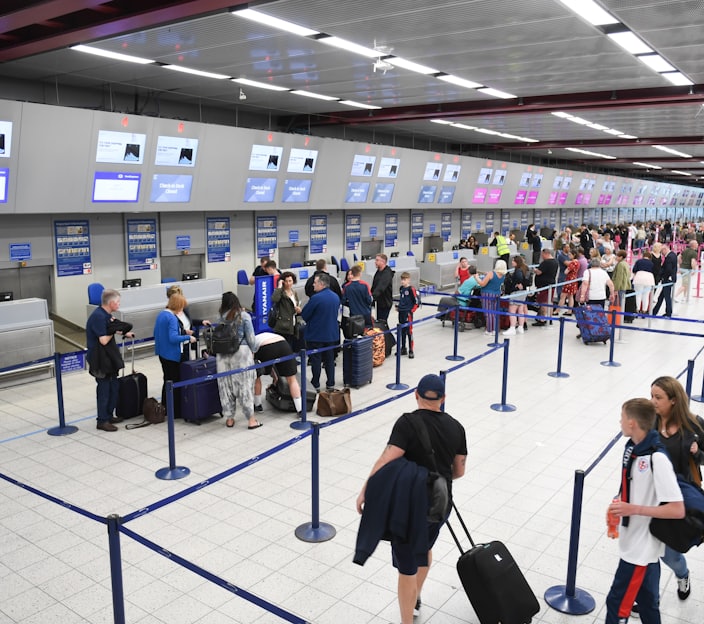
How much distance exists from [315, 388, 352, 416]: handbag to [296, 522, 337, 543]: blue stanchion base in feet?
8.45

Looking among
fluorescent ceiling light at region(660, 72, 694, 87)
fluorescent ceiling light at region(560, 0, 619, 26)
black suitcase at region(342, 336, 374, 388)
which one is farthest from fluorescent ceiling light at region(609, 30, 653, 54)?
black suitcase at region(342, 336, 374, 388)

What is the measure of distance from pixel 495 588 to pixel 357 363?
16.8ft

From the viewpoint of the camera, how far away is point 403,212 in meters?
18.6

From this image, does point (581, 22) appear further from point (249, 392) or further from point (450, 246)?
point (450, 246)

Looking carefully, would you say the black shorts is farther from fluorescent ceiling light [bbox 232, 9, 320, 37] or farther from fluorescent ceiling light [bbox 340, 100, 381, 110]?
fluorescent ceiling light [bbox 340, 100, 381, 110]

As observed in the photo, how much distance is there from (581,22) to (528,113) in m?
6.54

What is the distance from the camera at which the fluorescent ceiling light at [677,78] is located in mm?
8752

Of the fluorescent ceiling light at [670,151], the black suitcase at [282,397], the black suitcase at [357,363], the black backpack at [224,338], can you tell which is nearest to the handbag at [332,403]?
the black suitcase at [282,397]

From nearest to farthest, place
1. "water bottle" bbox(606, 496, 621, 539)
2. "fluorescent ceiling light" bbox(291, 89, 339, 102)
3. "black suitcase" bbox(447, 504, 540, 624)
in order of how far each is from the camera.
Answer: "water bottle" bbox(606, 496, 621, 539)
"black suitcase" bbox(447, 504, 540, 624)
"fluorescent ceiling light" bbox(291, 89, 339, 102)

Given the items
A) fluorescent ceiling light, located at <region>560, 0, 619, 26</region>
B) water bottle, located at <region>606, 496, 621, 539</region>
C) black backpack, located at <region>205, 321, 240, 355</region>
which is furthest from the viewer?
black backpack, located at <region>205, 321, 240, 355</region>

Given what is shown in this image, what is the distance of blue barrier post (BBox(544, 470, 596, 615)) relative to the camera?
369 centimetres

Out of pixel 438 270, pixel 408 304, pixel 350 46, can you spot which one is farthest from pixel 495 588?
pixel 438 270

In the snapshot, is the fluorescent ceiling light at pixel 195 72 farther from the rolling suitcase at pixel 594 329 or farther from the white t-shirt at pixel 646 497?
the white t-shirt at pixel 646 497

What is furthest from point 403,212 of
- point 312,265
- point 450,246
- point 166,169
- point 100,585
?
point 100,585
